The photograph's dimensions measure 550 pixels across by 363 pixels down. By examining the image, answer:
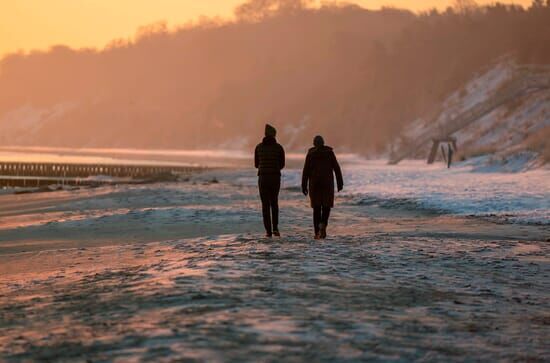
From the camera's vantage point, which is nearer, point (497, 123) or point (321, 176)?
point (321, 176)

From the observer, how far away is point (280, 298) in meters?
8.57

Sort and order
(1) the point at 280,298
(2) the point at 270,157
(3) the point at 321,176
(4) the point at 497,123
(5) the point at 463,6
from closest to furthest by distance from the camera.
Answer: (1) the point at 280,298 → (2) the point at 270,157 → (3) the point at 321,176 → (4) the point at 497,123 → (5) the point at 463,6

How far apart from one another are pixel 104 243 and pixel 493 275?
8.26 meters

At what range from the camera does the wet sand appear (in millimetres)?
6867

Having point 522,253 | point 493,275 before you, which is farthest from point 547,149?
point 493,275

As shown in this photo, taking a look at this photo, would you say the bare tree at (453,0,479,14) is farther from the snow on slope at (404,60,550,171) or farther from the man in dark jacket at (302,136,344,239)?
the man in dark jacket at (302,136,344,239)

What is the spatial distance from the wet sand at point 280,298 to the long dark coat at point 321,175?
2.54 ft

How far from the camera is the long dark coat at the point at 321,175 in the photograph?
47.2 ft

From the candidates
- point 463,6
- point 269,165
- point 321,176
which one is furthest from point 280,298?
point 463,6

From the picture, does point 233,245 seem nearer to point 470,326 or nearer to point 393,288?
point 393,288

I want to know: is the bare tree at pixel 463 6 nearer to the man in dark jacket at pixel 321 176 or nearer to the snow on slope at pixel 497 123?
the snow on slope at pixel 497 123

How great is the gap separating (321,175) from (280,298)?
6.09 meters

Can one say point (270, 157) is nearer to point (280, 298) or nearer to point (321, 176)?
point (321, 176)

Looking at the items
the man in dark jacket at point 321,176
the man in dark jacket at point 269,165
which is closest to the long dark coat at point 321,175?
the man in dark jacket at point 321,176
